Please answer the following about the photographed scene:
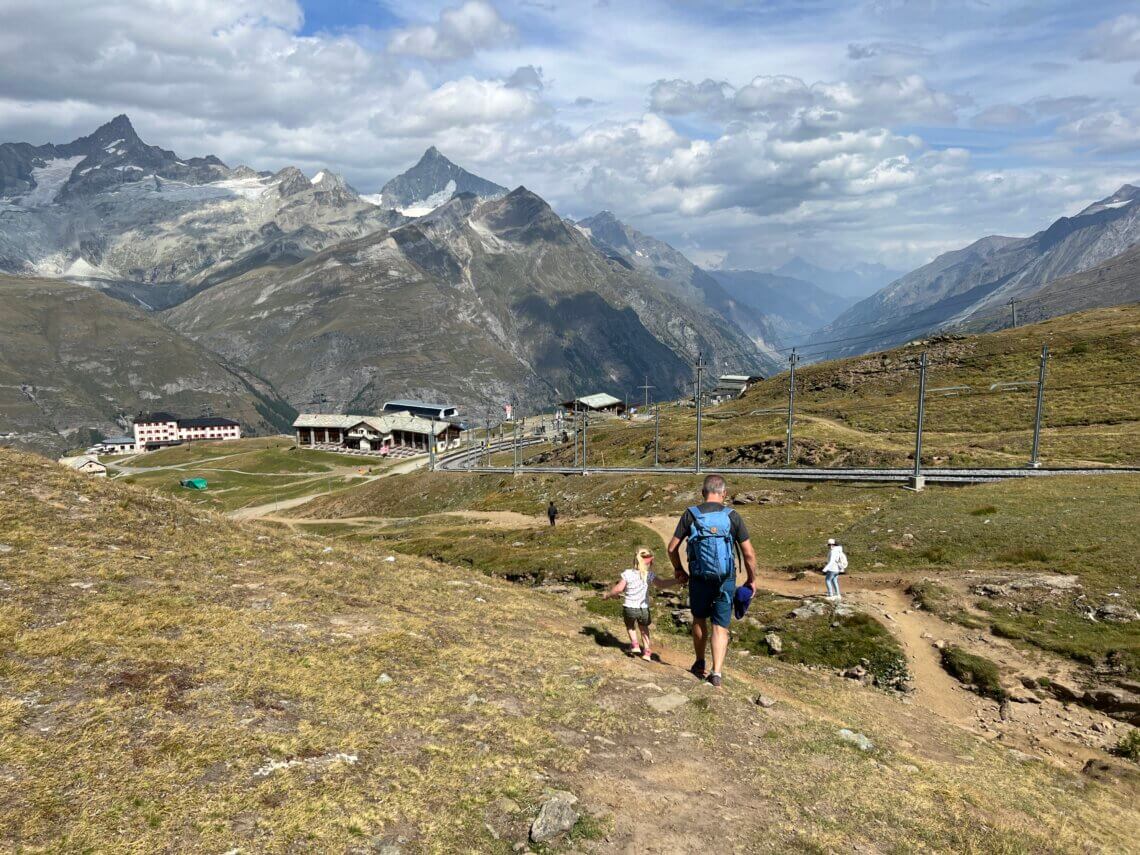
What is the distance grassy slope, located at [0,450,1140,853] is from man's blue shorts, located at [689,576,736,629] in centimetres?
172

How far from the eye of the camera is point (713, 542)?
43.0 feet

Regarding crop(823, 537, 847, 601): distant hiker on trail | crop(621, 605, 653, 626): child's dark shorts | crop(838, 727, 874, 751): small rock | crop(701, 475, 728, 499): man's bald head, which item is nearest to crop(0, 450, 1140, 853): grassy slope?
crop(838, 727, 874, 751): small rock

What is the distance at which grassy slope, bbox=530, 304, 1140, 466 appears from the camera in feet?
227

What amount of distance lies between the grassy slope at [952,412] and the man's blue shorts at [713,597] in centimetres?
6061

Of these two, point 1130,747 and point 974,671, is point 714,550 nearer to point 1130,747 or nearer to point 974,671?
point 1130,747

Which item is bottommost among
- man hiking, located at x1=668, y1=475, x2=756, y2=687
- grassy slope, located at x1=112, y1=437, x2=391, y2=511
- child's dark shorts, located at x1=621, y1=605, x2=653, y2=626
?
grassy slope, located at x1=112, y1=437, x2=391, y2=511

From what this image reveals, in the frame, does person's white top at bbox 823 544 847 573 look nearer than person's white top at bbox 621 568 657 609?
No

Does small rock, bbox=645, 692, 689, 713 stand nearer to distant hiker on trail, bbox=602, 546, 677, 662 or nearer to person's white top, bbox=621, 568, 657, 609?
distant hiker on trail, bbox=602, 546, 677, 662

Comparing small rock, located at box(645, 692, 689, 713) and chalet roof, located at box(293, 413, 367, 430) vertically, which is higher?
small rock, located at box(645, 692, 689, 713)

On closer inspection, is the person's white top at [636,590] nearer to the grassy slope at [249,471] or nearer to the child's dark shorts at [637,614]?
the child's dark shorts at [637,614]

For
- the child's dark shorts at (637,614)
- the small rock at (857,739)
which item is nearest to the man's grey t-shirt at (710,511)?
the child's dark shorts at (637,614)

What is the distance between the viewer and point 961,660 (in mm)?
21094

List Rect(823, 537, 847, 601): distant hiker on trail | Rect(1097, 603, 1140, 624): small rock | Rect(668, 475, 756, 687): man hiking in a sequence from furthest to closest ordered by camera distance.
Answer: Rect(823, 537, 847, 601): distant hiker on trail → Rect(1097, 603, 1140, 624): small rock → Rect(668, 475, 756, 687): man hiking

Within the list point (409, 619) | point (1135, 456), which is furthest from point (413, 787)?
point (1135, 456)
